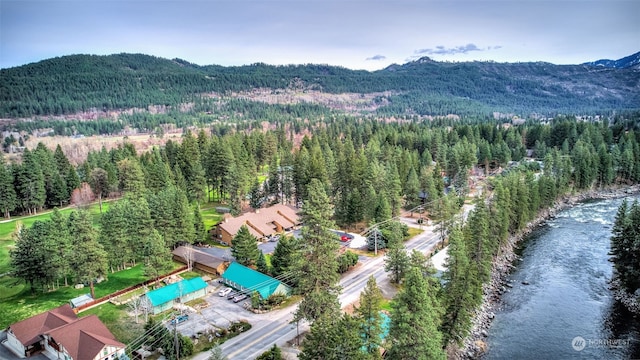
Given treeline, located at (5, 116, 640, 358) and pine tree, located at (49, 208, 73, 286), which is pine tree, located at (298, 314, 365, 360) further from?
pine tree, located at (49, 208, 73, 286)

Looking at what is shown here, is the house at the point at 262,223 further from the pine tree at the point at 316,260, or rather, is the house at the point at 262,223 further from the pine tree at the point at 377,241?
the pine tree at the point at 316,260

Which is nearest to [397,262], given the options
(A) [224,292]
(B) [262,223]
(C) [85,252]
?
(A) [224,292]

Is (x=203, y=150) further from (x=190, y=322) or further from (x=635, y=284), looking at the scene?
(x=635, y=284)

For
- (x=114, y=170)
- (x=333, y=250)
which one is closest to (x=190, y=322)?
(x=333, y=250)

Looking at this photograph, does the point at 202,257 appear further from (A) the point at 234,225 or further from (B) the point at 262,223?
(B) the point at 262,223

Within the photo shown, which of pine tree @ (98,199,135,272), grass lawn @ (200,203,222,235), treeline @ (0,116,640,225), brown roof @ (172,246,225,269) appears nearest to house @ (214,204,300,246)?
grass lawn @ (200,203,222,235)

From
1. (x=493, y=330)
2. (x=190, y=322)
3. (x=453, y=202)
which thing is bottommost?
(x=493, y=330)

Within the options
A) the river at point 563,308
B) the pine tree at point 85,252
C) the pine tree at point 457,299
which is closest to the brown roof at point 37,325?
the pine tree at point 85,252
